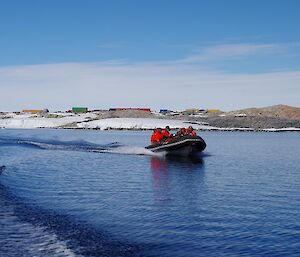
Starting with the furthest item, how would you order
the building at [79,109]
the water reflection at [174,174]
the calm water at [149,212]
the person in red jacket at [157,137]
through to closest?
1. the building at [79,109]
2. the person in red jacket at [157,137]
3. the water reflection at [174,174]
4. the calm water at [149,212]

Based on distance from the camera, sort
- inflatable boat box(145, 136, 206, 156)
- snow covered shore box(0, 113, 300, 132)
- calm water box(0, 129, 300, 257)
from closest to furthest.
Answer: calm water box(0, 129, 300, 257) < inflatable boat box(145, 136, 206, 156) < snow covered shore box(0, 113, 300, 132)

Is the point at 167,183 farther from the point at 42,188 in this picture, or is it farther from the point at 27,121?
the point at 27,121

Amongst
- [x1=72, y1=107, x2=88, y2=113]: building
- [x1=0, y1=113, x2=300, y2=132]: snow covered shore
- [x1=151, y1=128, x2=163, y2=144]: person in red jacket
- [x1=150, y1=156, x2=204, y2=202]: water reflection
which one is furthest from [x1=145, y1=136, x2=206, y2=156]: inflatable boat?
[x1=72, y1=107, x2=88, y2=113]: building

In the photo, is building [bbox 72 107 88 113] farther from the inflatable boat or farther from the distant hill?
the inflatable boat

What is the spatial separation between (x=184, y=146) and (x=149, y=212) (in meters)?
23.2

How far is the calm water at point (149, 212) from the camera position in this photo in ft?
43.6

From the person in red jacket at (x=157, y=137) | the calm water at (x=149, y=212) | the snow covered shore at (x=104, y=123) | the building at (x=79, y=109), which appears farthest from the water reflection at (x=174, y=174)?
the building at (x=79, y=109)

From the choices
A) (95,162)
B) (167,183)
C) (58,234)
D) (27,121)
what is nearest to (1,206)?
(58,234)

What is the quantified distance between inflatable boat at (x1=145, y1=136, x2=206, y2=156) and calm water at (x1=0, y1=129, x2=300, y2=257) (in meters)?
8.33

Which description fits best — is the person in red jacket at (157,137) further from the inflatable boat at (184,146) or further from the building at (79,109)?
the building at (79,109)

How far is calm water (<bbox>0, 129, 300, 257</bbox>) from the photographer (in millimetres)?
13297

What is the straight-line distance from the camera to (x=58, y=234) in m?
14.3

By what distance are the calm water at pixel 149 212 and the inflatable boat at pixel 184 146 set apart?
27.3ft

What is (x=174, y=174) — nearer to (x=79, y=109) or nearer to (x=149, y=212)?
(x=149, y=212)
